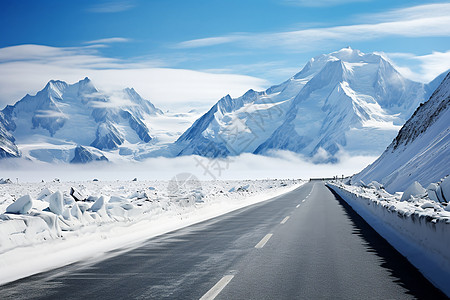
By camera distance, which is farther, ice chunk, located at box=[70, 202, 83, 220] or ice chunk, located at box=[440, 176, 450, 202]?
ice chunk, located at box=[440, 176, 450, 202]

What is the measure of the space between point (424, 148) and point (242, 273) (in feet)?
153

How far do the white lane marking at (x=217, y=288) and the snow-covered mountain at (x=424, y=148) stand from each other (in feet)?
103

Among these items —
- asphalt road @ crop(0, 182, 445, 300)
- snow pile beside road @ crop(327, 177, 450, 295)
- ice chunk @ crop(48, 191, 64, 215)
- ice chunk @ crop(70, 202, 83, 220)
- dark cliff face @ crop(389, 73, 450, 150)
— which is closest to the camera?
asphalt road @ crop(0, 182, 445, 300)

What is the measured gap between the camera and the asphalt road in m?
6.00

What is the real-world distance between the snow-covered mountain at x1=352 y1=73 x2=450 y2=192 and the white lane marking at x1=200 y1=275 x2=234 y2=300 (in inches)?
1237

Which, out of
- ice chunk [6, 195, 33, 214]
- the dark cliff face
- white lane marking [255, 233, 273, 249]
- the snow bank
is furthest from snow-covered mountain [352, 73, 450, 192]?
ice chunk [6, 195, 33, 214]

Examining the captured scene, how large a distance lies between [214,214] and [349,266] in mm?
13910

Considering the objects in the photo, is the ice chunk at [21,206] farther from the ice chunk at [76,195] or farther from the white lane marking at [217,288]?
the ice chunk at [76,195]

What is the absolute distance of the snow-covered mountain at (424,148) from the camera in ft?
122

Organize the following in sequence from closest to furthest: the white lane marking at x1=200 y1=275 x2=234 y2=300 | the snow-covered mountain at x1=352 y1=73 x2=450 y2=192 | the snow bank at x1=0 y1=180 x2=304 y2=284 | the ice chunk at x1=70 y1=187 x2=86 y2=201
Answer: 1. the white lane marking at x1=200 y1=275 x2=234 y2=300
2. the snow bank at x1=0 y1=180 x2=304 y2=284
3. the ice chunk at x1=70 y1=187 x2=86 y2=201
4. the snow-covered mountain at x1=352 y1=73 x2=450 y2=192

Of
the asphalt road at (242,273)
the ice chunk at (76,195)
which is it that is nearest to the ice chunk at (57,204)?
the asphalt road at (242,273)

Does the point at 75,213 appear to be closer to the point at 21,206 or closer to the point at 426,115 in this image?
the point at 21,206

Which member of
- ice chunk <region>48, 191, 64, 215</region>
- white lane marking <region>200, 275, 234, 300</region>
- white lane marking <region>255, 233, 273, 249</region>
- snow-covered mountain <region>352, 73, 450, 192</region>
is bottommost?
white lane marking <region>200, 275, 234, 300</region>

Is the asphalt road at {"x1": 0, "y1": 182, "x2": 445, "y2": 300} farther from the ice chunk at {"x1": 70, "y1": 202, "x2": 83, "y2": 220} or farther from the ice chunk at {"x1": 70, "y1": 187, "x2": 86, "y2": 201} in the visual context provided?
the ice chunk at {"x1": 70, "y1": 187, "x2": 86, "y2": 201}
